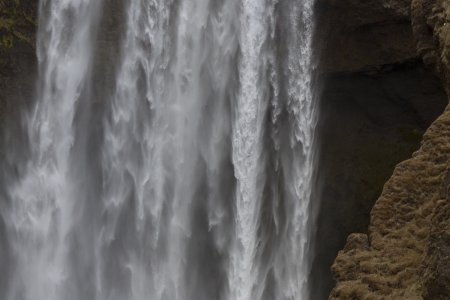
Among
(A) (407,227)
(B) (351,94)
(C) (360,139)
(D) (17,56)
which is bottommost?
A: (A) (407,227)

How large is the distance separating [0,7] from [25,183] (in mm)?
4300

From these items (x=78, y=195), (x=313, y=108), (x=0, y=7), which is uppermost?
(x=0, y=7)

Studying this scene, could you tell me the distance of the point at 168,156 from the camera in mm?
18250

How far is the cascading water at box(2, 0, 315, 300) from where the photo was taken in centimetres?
1802

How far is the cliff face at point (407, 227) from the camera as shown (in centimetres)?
475

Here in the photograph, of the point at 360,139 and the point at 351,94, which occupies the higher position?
the point at 351,94

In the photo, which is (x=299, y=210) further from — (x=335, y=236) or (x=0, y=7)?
(x=0, y=7)

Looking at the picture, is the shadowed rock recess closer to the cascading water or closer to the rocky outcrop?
the rocky outcrop

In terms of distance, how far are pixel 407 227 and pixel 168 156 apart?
1331cm

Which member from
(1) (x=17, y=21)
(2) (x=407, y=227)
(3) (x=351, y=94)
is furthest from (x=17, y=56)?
(2) (x=407, y=227)

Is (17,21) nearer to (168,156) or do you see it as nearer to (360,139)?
(168,156)

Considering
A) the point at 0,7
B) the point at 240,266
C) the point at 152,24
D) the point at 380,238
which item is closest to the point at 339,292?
the point at 380,238

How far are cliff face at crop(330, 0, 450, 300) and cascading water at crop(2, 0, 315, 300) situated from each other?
12.4 metres

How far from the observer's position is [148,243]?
18.0m
